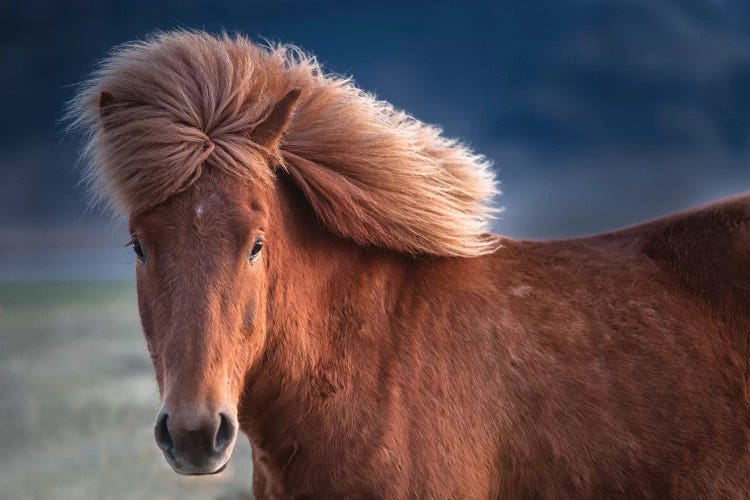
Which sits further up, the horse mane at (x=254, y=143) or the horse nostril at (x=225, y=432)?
the horse mane at (x=254, y=143)

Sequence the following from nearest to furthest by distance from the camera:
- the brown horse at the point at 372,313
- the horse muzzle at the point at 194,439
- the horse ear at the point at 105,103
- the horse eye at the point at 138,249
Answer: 1. the horse muzzle at the point at 194,439
2. the brown horse at the point at 372,313
3. the horse eye at the point at 138,249
4. the horse ear at the point at 105,103

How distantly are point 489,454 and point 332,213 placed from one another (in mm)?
1540

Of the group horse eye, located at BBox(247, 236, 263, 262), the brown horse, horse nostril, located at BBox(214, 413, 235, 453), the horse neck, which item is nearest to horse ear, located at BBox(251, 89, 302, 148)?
the brown horse

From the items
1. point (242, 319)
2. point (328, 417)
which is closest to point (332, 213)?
point (242, 319)

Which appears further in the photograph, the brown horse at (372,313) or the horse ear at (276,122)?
the horse ear at (276,122)

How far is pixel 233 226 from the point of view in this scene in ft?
10.3

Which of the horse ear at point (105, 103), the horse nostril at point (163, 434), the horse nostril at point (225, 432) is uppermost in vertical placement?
the horse ear at point (105, 103)

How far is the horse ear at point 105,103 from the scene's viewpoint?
355cm

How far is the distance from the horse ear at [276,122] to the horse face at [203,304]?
1.09 ft

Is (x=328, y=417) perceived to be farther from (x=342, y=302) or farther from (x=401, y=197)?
(x=401, y=197)

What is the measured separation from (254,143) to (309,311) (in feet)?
3.00

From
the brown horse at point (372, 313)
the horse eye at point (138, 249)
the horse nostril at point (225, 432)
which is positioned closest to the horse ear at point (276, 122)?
the brown horse at point (372, 313)

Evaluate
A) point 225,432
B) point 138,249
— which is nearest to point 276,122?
point 138,249

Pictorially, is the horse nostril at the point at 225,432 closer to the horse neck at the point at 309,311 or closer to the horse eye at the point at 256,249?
the horse neck at the point at 309,311
